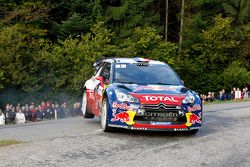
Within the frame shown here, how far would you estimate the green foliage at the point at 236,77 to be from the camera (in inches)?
2060

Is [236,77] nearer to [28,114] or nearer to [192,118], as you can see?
[28,114]

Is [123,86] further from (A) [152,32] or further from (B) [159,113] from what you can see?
(A) [152,32]

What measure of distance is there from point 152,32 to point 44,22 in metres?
10.2

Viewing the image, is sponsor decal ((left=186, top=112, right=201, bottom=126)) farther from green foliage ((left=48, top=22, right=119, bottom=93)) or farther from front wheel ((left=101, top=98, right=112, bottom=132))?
green foliage ((left=48, top=22, right=119, bottom=93))

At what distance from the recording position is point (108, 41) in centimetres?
4153

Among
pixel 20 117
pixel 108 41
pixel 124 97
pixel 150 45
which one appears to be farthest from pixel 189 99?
pixel 150 45

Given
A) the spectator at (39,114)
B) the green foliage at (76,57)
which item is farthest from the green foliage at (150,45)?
the spectator at (39,114)

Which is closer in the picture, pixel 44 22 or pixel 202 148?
pixel 202 148

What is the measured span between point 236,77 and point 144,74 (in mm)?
42472

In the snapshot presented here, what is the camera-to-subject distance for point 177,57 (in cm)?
5072

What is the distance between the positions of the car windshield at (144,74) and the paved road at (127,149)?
120 centimetres

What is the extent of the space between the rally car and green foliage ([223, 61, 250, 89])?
42066mm

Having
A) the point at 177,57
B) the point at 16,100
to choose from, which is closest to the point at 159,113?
the point at 16,100

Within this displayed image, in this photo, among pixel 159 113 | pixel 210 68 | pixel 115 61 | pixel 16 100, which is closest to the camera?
pixel 159 113
